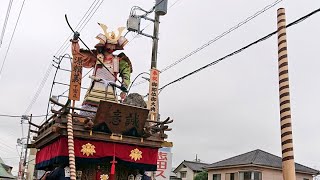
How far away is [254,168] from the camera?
27.5 m

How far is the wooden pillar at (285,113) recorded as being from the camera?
3.23 meters

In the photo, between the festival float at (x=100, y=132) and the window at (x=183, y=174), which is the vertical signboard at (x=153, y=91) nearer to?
the festival float at (x=100, y=132)

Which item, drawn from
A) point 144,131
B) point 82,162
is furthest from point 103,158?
point 144,131

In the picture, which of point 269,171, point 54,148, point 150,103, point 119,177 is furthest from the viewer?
point 269,171

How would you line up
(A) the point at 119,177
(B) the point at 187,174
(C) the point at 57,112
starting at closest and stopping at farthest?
1. (C) the point at 57,112
2. (A) the point at 119,177
3. (B) the point at 187,174

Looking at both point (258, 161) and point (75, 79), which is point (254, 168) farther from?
point (75, 79)

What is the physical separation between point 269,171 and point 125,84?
23.3 meters

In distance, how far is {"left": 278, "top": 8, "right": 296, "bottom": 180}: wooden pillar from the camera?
323 centimetres

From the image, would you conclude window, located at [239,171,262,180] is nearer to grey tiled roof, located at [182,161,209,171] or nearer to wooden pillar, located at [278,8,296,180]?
grey tiled roof, located at [182,161,209,171]

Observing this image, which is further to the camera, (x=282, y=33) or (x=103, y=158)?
(x=103, y=158)

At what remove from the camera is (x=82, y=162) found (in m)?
5.64

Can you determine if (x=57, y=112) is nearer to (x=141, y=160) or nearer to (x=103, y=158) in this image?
(x=103, y=158)

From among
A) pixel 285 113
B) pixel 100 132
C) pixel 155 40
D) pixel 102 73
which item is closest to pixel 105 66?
pixel 102 73

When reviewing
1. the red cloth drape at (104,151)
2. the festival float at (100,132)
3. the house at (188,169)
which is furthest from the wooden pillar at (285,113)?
the house at (188,169)
